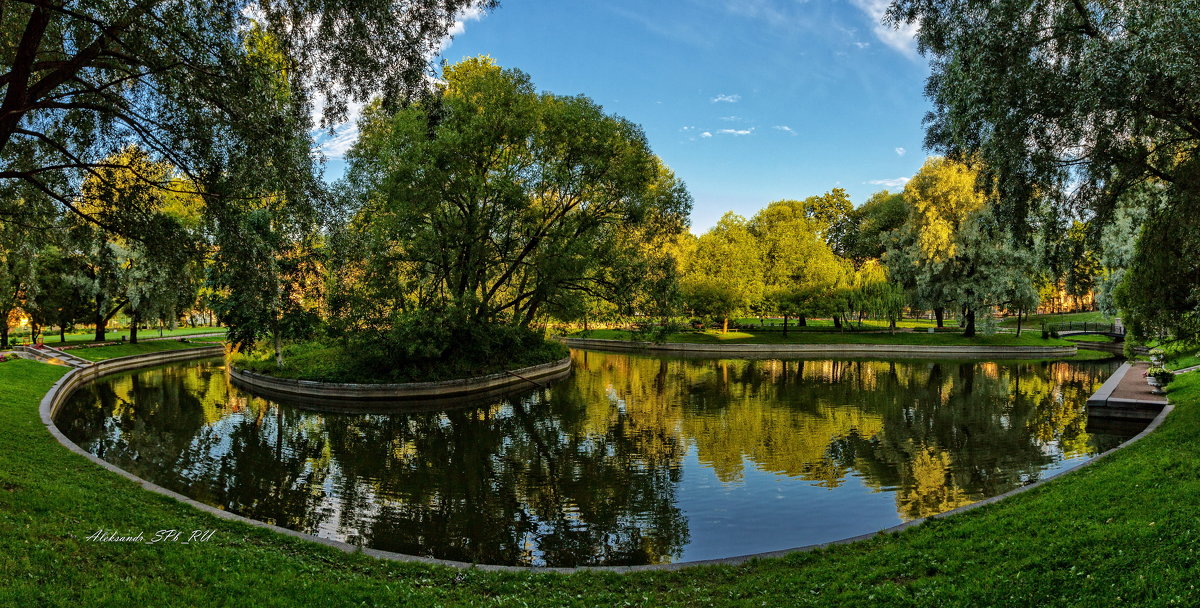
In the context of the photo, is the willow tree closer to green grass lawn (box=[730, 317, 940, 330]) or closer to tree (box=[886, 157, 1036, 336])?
tree (box=[886, 157, 1036, 336])

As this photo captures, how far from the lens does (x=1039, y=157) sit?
11211mm

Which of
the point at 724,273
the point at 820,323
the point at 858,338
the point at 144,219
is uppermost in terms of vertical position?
the point at 724,273

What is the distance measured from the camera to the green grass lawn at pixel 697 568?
5.75 meters

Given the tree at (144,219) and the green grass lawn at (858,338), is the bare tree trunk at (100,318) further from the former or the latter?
the tree at (144,219)

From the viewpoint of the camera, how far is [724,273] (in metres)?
48.2

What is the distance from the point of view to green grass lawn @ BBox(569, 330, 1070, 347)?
43.7m

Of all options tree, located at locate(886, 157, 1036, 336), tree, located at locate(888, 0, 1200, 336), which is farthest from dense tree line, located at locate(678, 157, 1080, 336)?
tree, located at locate(888, 0, 1200, 336)

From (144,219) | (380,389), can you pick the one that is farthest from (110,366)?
(144,219)

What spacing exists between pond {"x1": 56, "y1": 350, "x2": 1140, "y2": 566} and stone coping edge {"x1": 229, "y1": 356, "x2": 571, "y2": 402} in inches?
73.1

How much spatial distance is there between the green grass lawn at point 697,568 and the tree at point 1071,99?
5.59m

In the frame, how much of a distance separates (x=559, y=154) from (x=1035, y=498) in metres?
23.2

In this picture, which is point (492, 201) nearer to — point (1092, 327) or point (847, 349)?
point (847, 349)

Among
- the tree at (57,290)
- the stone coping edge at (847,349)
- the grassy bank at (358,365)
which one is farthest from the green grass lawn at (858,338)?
the tree at (57,290)

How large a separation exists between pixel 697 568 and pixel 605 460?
7247mm
